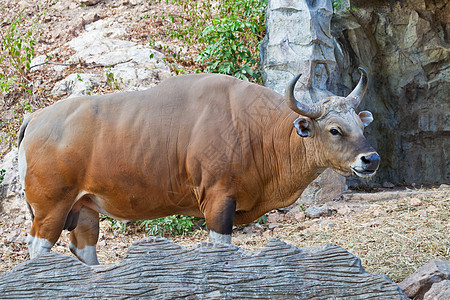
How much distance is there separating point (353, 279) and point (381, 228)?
12.0 ft

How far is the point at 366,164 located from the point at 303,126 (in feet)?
2.03

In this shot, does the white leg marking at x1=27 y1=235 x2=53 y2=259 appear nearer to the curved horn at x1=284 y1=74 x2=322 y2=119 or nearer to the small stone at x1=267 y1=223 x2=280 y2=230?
the curved horn at x1=284 y1=74 x2=322 y2=119

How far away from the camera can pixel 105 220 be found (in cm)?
736

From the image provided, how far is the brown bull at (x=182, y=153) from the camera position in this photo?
443cm

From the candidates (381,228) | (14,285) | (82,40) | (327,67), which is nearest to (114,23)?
(82,40)

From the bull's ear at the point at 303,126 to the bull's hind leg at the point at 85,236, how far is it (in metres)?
2.35

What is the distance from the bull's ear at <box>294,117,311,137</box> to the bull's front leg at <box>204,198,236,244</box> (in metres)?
0.83

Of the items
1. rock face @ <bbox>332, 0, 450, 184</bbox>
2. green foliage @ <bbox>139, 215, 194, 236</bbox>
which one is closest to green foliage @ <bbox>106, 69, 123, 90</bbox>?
green foliage @ <bbox>139, 215, 194, 236</bbox>

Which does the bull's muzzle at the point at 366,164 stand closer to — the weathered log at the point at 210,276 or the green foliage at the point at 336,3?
the weathered log at the point at 210,276

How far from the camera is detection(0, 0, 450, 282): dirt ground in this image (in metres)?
5.52

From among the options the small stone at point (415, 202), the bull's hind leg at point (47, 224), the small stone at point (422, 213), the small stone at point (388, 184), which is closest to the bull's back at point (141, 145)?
the bull's hind leg at point (47, 224)

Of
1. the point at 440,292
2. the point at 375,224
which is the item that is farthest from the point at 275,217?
the point at 440,292

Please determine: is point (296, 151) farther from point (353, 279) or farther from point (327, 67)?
point (327, 67)

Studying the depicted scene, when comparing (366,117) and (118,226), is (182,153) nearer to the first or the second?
(366,117)
